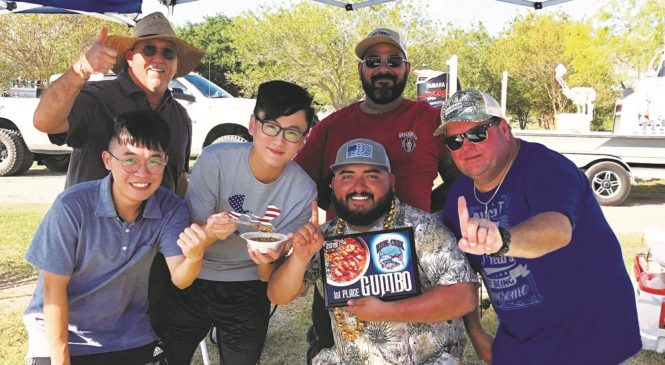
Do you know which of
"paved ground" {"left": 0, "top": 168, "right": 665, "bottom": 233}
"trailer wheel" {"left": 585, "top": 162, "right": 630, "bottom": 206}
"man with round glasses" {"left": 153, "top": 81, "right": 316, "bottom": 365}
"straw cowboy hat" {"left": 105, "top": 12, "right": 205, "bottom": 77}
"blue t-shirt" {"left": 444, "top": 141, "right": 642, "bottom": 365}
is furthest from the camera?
"trailer wheel" {"left": 585, "top": 162, "right": 630, "bottom": 206}

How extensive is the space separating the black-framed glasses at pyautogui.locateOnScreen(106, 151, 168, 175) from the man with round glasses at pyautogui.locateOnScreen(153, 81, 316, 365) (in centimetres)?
19

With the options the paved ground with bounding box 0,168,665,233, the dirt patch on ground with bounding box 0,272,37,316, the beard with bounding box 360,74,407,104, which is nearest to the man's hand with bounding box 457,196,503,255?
the beard with bounding box 360,74,407,104

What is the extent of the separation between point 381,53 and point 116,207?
1.73 meters

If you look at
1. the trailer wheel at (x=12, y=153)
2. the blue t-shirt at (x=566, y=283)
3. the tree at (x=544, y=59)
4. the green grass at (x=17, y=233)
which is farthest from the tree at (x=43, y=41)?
the tree at (x=544, y=59)

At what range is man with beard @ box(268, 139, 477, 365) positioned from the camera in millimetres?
2352

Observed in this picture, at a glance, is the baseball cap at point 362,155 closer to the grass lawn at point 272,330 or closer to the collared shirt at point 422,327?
the collared shirt at point 422,327

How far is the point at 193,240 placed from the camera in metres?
2.21

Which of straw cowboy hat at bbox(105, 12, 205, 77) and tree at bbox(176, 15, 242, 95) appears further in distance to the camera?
tree at bbox(176, 15, 242, 95)

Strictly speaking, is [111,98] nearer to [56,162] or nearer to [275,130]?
[275,130]

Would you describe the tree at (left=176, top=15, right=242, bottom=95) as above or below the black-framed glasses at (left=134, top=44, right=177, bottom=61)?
above

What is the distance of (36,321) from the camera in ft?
7.81

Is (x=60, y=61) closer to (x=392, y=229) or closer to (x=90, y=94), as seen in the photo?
(x=90, y=94)

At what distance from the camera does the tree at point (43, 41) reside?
46.0 ft

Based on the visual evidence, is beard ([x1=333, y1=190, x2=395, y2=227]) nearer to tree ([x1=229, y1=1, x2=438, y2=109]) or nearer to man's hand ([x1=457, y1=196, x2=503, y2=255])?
man's hand ([x1=457, y1=196, x2=503, y2=255])
